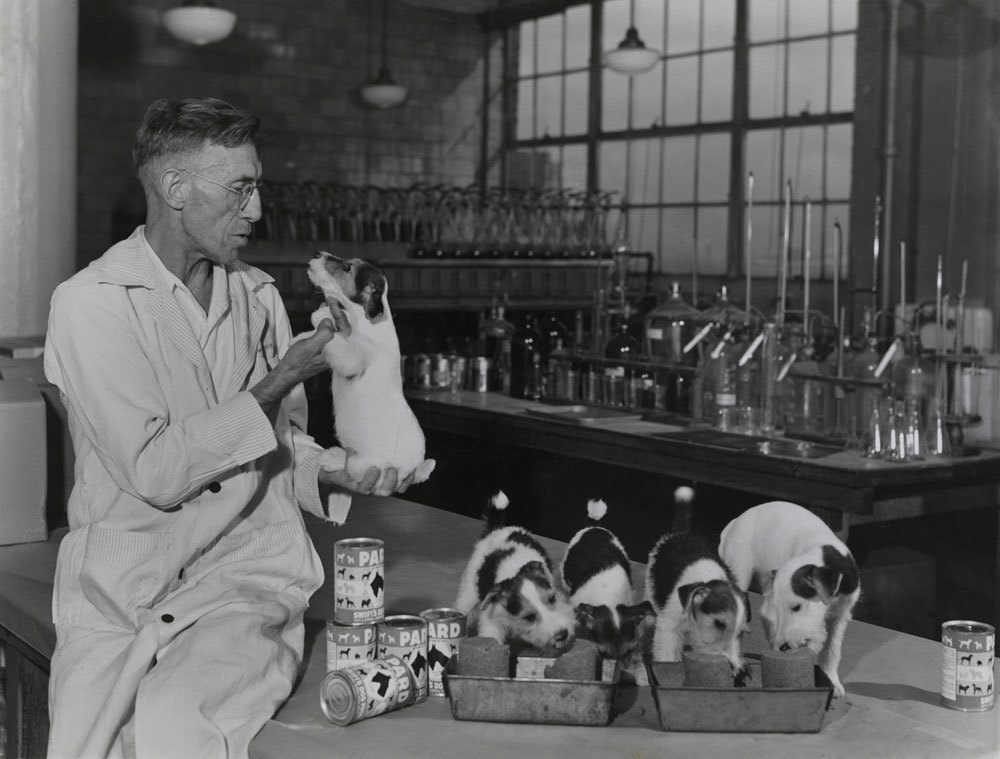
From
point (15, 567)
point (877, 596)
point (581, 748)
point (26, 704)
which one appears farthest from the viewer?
point (877, 596)

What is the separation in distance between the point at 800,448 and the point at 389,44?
853 centimetres

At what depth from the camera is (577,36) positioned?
11.5 meters

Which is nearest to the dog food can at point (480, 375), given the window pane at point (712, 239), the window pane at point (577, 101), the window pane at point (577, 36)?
the window pane at point (712, 239)

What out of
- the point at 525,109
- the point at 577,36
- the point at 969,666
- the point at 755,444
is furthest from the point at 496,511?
the point at 525,109

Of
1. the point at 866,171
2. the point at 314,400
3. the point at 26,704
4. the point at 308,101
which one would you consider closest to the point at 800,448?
the point at 26,704

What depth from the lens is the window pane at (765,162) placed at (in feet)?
31.0

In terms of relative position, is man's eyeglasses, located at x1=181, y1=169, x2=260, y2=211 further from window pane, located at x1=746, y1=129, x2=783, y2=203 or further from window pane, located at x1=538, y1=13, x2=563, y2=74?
window pane, located at x1=538, y1=13, x2=563, y2=74

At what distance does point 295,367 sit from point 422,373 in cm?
412

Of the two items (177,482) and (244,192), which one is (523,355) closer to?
(244,192)

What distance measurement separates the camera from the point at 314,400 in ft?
22.0

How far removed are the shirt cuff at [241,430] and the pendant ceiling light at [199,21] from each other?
7.13 m

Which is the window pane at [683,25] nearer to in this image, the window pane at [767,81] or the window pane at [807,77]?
the window pane at [767,81]

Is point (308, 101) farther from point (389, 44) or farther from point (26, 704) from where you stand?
point (26, 704)

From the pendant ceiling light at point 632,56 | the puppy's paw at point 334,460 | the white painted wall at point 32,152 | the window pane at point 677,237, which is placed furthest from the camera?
the window pane at point 677,237
